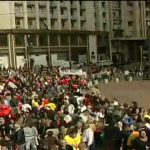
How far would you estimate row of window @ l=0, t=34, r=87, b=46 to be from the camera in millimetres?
56938

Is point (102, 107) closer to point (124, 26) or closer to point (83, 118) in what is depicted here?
point (83, 118)

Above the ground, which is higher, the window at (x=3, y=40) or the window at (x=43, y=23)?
the window at (x=43, y=23)

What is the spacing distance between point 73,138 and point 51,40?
2006 inches

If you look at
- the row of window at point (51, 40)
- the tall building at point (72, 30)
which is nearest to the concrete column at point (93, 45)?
the tall building at point (72, 30)

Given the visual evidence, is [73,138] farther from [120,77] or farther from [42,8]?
[42,8]

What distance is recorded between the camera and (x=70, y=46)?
6372cm

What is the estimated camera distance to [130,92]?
31.6 meters

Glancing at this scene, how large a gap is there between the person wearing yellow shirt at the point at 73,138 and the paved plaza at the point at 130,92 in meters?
13.1

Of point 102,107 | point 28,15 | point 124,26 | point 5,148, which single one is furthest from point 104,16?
point 5,148

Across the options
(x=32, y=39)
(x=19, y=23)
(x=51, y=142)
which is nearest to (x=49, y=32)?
(x=32, y=39)

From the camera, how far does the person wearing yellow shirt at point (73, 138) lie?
10633 mm

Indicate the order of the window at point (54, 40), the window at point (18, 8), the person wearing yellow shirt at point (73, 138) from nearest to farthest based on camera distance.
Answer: the person wearing yellow shirt at point (73, 138) → the window at point (18, 8) → the window at point (54, 40)

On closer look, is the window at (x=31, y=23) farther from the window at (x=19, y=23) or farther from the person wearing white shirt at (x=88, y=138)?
the person wearing white shirt at (x=88, y=138)

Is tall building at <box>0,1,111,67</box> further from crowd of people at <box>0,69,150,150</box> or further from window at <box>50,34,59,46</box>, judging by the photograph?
crowd of people at <box>0,69,150,150</box>
